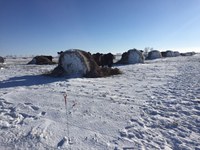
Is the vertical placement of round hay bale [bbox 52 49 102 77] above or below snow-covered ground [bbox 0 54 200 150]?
above

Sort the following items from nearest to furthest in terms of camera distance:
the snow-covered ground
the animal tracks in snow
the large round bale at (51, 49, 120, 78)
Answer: the snow-covered ground → the animal tracks in snow → the large round bale at (51, 49, 120, 78)

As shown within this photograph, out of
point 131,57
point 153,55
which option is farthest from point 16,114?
point 153,55

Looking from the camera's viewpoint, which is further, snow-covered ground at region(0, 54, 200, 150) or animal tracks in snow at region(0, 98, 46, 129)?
animal tracks in snow at region(0, 98, 46, 129)

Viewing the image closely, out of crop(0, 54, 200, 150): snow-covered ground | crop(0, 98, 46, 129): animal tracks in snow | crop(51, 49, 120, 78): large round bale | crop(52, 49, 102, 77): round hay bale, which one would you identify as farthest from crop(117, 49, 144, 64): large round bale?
crop(0, 98, 46, 129): animal tracks in snow

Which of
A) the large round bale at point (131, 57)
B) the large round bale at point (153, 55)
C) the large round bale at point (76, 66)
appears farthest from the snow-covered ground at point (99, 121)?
the large round bale at point (153, 55)

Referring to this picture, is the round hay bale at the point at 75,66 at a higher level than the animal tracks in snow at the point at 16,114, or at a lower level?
higher

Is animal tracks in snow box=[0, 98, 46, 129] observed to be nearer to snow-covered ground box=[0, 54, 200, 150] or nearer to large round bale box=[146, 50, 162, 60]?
snow-covered ground box=[0, 54, 200, 150]

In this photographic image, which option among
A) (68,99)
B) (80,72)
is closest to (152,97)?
(68,99)

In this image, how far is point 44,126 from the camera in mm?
5480

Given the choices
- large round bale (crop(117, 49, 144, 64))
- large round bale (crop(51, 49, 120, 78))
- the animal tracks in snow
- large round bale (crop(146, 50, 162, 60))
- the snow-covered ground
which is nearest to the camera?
the snow-covered ground

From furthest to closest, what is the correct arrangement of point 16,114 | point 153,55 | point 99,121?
point 153,55 < point 16,114 < point 99,121

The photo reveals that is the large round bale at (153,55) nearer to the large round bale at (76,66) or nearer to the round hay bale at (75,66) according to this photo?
the large round bale at (76,66)

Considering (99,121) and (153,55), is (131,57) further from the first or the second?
(99,121)

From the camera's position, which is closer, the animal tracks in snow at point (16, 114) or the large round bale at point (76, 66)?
the animal tracks in snow at point (16, 114)
